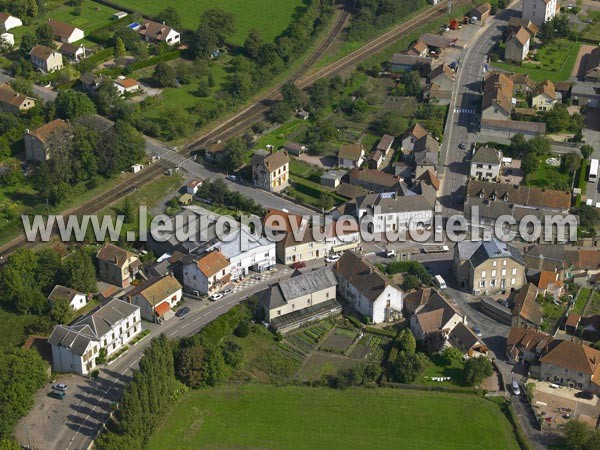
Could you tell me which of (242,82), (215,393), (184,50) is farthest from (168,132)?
(215,393)

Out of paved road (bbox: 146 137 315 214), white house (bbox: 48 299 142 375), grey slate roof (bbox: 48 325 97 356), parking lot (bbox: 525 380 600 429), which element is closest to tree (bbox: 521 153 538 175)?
paved road (bbox: 146 137 315 214)

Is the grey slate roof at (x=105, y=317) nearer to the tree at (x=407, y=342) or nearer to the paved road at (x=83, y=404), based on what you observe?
the paved road at (x=83, y=404)

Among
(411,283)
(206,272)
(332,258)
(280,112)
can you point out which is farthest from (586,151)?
(206,272)

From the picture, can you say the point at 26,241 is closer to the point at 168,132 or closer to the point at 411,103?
the point at 168,132

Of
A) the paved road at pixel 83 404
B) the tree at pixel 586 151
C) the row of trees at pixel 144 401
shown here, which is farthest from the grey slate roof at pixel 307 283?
the tree at pixel 586 151

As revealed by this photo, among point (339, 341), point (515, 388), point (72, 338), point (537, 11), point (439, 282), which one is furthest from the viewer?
point (537, 11)

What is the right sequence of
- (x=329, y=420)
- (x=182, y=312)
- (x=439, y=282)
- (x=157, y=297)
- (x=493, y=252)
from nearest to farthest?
(x=329, y=420), (x=157, y=297), (x=182, y=312), (x=493, y=252), (x=439, y=282)

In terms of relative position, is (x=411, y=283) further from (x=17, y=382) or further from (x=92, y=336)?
(x=17, y=382)
